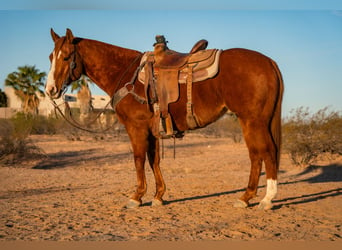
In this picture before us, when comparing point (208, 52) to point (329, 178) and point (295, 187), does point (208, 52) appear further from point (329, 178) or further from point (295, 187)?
point (329, 178)

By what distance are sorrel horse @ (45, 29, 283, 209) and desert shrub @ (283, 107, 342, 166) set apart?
7877 mm

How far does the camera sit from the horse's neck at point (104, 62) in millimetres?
5855

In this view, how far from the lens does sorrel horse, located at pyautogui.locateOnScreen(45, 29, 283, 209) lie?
496 cm

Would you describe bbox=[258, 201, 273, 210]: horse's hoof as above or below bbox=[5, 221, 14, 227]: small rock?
above

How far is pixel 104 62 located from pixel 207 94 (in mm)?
1854

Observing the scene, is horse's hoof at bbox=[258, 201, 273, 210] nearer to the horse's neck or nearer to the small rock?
the horse's neck

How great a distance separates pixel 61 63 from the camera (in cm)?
572

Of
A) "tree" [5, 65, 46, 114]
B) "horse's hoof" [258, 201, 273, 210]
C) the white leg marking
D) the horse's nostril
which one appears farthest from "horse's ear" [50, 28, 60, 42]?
"tree" [5, 65, 46, 114]

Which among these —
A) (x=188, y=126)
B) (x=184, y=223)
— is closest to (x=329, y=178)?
(x=188, y=126)

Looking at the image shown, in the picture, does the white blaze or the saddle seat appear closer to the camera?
the saddle seat

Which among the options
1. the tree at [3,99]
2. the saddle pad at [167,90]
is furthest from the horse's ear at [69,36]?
the tree at [3,99]

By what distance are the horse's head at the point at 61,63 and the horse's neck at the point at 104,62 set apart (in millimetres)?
183

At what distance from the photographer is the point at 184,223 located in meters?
4.39

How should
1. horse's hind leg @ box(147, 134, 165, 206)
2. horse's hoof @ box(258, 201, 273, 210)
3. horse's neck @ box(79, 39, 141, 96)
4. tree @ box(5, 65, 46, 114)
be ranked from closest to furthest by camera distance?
horse's hoof @ box(258, 201, 273, 210) → horse's hind leg @ box(147, 134, 165, 206) → horse's neck @ box(79, 39, 141, 96) → tree @ box(5, 65, 46, 114)
